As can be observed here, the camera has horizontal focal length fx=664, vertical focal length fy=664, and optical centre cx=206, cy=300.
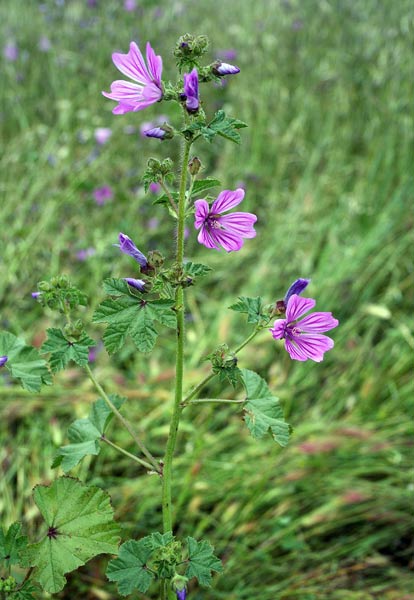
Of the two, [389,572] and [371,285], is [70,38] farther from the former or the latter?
[389,572]

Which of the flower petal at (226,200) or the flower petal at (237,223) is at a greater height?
the flower petal at (226,200)

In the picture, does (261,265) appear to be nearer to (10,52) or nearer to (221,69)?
(221,69)

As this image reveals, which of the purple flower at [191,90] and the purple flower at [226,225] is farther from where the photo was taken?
the purple flower at [226,225]

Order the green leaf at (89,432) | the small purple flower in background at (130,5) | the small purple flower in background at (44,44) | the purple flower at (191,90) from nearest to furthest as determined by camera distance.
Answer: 1. the purple flower at (191,90)
2. the green leaf at (89,432)
3. the small purple flower in background at (130,5)
4. the small purple flower in background at (44,44)

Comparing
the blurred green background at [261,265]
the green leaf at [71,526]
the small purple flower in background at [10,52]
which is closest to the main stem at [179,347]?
the green leaf at [71,526]

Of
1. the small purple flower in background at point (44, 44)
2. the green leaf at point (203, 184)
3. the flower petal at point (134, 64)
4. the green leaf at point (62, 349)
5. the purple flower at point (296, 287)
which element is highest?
the flower petal at point (134, 64)

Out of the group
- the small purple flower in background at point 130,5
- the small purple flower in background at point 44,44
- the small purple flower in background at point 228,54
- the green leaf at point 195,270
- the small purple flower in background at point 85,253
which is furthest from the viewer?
the small purple flower in background at point 44,44

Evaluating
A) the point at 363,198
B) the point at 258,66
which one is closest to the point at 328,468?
the point at 363,198

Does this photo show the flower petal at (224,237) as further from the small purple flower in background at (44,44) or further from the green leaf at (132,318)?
the small purple flower in background at (44,44)
